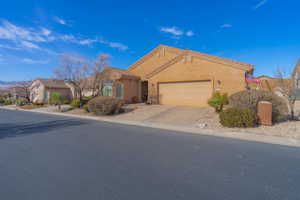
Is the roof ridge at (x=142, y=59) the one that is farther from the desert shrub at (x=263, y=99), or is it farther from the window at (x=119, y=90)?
the desert shrub at (x=263, y=99)

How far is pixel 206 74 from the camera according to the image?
14.1 m

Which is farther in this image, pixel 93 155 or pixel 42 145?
pixel 42 145

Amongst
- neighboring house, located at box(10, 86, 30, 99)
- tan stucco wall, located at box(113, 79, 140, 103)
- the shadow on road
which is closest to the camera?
the shadow on road

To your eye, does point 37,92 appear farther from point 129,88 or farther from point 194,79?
point 194,79

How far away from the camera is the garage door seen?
14.3 meters

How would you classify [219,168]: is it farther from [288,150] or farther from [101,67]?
[101,67]

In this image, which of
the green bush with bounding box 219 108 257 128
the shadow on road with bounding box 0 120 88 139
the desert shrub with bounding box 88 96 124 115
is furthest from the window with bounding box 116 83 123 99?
the green bush with bounding box 219 108 257 128

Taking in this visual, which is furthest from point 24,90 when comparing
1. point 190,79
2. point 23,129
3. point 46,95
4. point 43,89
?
point 190,79

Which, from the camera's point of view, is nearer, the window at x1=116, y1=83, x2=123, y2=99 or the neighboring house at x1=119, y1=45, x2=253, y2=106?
the neighboring house at x1=119, y1=45, x2=253, y2=106

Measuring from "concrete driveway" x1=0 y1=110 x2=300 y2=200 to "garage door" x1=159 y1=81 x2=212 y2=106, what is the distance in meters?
9.04

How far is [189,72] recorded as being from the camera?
1502 cm

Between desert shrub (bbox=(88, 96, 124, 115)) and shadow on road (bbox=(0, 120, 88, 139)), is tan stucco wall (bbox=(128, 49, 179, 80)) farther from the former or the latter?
shadow on road (bbox=(0, 120, 88, 139))

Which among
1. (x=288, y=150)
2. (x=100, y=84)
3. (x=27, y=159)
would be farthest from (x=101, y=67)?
(x=288, y=150)

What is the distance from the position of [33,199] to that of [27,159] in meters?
2.18
